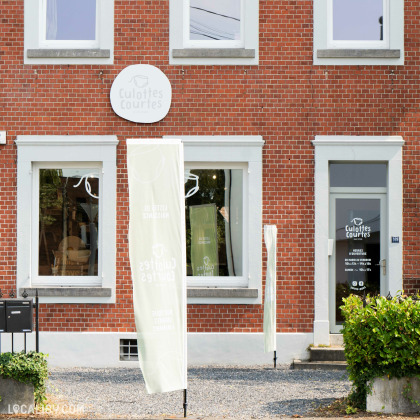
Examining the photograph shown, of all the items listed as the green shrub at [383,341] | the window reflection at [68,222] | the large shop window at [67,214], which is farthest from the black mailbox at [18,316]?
the window reflection at [68,222]

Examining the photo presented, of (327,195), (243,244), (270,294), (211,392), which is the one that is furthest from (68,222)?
(211,392)

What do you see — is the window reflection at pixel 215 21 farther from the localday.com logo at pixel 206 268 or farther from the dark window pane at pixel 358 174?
the localday.com logo at pixel 206 268

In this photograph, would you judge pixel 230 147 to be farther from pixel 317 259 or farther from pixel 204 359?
pixel 204 359

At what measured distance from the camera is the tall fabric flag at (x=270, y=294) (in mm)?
11492

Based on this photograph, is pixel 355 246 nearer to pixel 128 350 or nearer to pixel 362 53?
pixel 362 53

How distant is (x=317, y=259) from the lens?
12.2m

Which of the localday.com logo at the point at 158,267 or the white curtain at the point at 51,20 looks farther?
the white curtain at the point at 51,20

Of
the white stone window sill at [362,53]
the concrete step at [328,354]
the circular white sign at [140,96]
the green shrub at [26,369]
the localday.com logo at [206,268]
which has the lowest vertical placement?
the concrete step at [328,354]

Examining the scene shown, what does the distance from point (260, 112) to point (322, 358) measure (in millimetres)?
3675

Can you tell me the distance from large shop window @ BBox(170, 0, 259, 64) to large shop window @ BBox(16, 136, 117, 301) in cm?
176

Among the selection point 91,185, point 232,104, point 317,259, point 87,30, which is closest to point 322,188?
point 317,259

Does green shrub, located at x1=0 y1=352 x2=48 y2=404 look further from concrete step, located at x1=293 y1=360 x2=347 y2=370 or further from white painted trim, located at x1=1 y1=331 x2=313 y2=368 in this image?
concrete step, located at x1=293 y1=360 x2=347 y2=370

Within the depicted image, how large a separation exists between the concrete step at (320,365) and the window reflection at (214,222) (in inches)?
63.7

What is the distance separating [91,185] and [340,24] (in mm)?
4440
